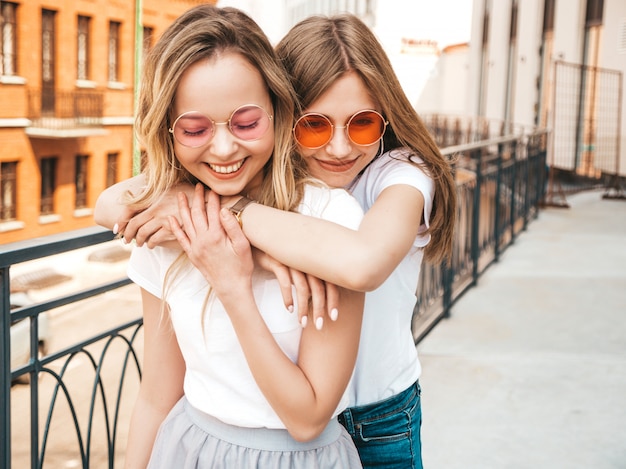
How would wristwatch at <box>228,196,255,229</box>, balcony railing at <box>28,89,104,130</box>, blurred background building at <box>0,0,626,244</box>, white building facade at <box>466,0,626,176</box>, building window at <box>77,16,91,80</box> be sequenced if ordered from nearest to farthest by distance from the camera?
wristwatch at <box>228,196,255,229</box>
blurred background building at <box>0,0,626,244</box>
balcony railing at <box>28,89,104,130</box>
building window at <box>77,16,91,80</box>
white building facade at <box>466,0,626,176</box>

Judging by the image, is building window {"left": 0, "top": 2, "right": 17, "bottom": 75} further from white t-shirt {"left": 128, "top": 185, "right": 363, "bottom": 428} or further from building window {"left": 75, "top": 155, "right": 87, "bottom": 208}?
white t-shirt {"left": 128, "top": 185, "right": 363, "bottom": 428}

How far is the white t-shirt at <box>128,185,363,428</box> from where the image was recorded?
1.13m

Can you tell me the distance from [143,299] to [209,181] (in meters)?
0.27

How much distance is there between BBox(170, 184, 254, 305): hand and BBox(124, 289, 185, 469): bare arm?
0.78 feet

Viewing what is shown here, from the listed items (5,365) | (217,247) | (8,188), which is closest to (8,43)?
(8,188)

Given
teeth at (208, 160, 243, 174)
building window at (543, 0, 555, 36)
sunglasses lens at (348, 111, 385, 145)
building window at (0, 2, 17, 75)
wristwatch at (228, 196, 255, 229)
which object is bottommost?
wristwatch at (228, 196, 255, 229)

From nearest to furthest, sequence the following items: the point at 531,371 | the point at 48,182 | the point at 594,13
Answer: the point at 531,371, the point at 48,182, the point at 594,13

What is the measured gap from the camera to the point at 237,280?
1088 mm

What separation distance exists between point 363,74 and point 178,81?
40 cm

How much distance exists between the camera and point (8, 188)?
379 centimetres

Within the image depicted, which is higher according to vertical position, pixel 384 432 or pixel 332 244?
pixel 332 244

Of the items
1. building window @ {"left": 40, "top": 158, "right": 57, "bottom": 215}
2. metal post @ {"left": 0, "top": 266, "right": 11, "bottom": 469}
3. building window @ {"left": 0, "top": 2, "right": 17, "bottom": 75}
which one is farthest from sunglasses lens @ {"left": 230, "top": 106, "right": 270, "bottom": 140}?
building window @ {"left": 0, "top": 2, "right": 17, "bottom": 75}

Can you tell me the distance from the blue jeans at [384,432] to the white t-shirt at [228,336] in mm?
276

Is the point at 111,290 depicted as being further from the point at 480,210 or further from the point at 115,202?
the point at 480,210
